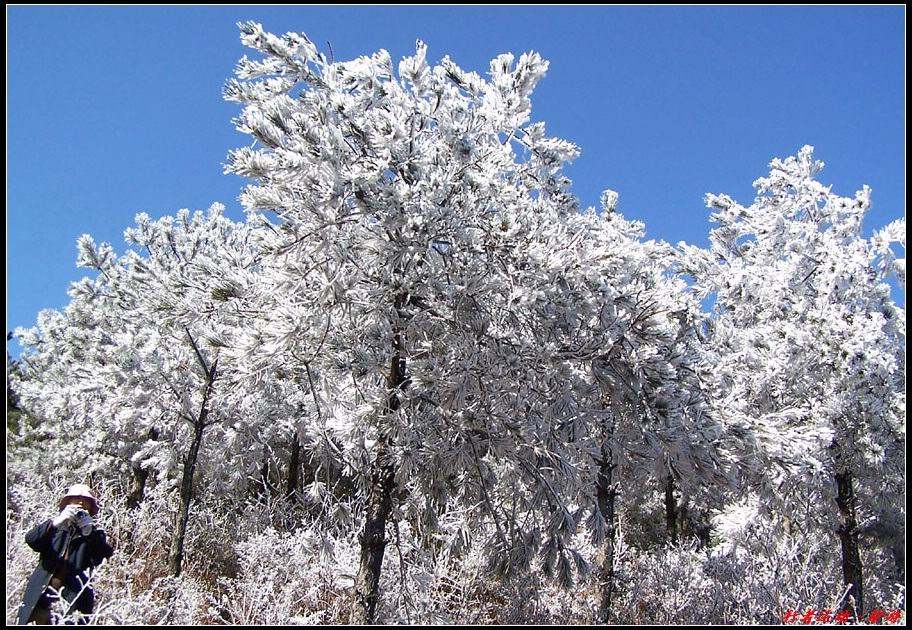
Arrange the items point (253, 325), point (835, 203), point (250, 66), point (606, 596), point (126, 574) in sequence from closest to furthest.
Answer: point (250, 66) < point (253, 325) < point (126, 574) < point (606, 596) < point (835, 203)

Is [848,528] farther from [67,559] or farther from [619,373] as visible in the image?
[67,559]

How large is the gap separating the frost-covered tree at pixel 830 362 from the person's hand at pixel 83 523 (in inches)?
205

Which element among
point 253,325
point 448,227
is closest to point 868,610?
point 448,227

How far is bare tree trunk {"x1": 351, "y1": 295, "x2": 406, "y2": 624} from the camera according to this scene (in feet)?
14.9

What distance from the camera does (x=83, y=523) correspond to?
444cm

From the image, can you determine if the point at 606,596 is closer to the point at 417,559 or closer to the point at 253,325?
the point at 417,559

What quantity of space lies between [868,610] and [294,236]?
9236mm

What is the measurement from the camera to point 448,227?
3.99 metres

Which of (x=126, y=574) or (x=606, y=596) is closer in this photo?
(x=126, y=574)

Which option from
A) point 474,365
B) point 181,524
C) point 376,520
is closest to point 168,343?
point 181,524

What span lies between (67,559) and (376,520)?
2327 millimetres

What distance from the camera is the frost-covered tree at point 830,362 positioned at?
607cm

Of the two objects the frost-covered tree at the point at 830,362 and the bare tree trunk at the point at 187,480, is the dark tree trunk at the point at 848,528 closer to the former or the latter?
the frost-covered tree at the point at 830,362

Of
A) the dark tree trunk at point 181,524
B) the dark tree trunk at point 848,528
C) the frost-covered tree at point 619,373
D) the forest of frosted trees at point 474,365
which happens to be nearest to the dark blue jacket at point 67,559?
the forest of frosted trees at point 474,365
